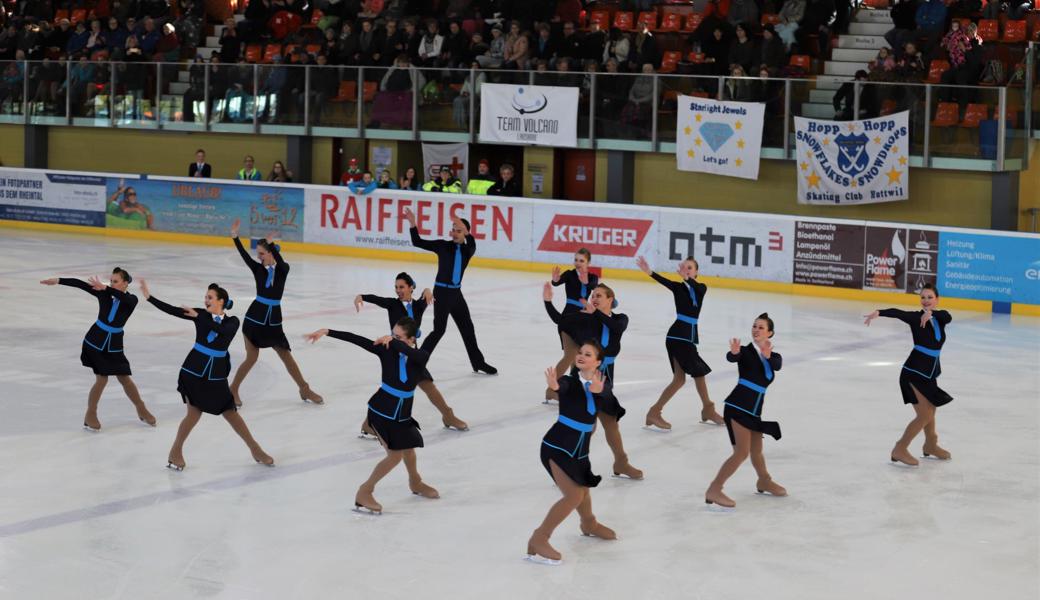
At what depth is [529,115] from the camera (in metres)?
26.5

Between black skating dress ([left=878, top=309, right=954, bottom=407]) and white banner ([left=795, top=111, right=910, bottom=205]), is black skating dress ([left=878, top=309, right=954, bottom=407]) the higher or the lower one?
the lower one

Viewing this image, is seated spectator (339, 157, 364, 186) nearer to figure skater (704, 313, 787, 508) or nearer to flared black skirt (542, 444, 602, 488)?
figure skater (704, 313, 787, 508)

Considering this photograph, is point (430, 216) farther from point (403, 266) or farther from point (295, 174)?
point (295, 174)

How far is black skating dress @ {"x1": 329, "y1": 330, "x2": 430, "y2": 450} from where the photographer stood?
1002 centimetres

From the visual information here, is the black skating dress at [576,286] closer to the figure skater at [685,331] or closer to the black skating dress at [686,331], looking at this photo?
the figure skater at [685,331]

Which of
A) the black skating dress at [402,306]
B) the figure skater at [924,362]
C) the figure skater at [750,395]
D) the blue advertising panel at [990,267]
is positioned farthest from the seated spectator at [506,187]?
the figure skater at [750,395]

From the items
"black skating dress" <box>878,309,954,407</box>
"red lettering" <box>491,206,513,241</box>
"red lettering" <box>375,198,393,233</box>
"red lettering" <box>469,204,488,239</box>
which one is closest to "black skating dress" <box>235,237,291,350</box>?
"black skating dress" <box>878,309,954,407</box>

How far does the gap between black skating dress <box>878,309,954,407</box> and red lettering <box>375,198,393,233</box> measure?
1556cm

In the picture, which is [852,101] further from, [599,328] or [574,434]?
[574,434]

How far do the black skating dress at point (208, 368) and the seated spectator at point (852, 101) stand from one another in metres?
15.1

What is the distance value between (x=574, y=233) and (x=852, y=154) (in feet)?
15.6

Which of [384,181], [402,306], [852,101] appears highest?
[852,101]

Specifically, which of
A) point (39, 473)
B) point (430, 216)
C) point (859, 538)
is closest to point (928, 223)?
point (430, 216)

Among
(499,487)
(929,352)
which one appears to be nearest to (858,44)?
(929,352)
